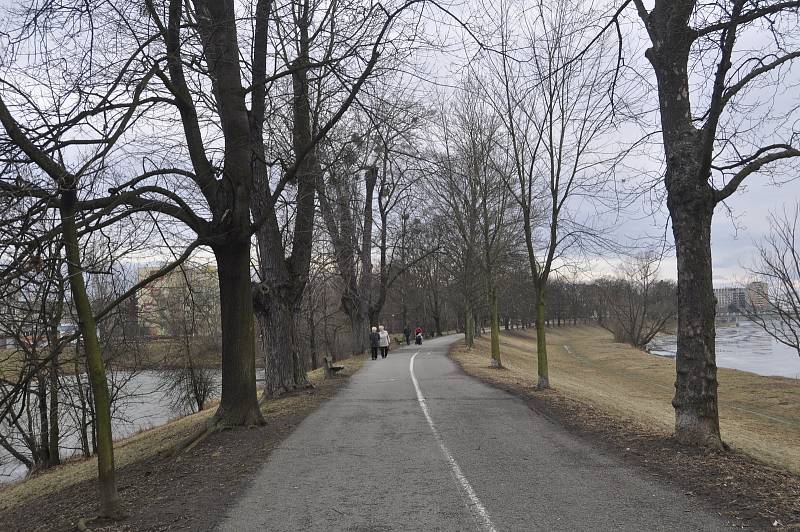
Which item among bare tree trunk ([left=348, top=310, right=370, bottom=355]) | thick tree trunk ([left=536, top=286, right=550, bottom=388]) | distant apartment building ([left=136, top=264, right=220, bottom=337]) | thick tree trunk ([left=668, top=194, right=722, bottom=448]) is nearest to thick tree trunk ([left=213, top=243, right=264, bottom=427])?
distant apartment building ([left=136, top=264, right=220, bottom=337])

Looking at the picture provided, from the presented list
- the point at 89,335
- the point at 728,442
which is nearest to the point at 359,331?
the point at 728,442

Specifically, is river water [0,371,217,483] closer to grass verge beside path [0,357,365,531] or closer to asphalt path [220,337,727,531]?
grass verge beside path [0,357,365,531]

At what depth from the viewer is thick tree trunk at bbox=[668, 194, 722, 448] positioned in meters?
7.91

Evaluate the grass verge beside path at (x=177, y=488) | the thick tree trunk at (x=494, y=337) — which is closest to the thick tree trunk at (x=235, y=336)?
the grass verge beside path at (x=177, y=488)

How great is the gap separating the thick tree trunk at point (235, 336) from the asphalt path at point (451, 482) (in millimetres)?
1183

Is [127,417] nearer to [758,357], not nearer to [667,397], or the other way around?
[667,397]

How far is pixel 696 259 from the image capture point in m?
8.15

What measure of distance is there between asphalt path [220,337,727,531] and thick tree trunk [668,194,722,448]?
1292mm

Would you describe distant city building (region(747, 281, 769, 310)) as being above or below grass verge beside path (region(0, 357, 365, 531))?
above

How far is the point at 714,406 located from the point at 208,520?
6.31 meters

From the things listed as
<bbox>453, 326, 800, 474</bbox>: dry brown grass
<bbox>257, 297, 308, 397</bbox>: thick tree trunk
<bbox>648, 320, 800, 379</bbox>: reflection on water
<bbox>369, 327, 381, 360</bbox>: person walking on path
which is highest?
<bbox>257, 297, 308, 397</bbox>: thick tree trunk

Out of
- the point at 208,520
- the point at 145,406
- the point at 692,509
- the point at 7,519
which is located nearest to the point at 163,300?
the point at 145,406

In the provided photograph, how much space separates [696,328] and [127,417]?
69.3ft

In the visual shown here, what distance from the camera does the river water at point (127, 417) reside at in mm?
19812
